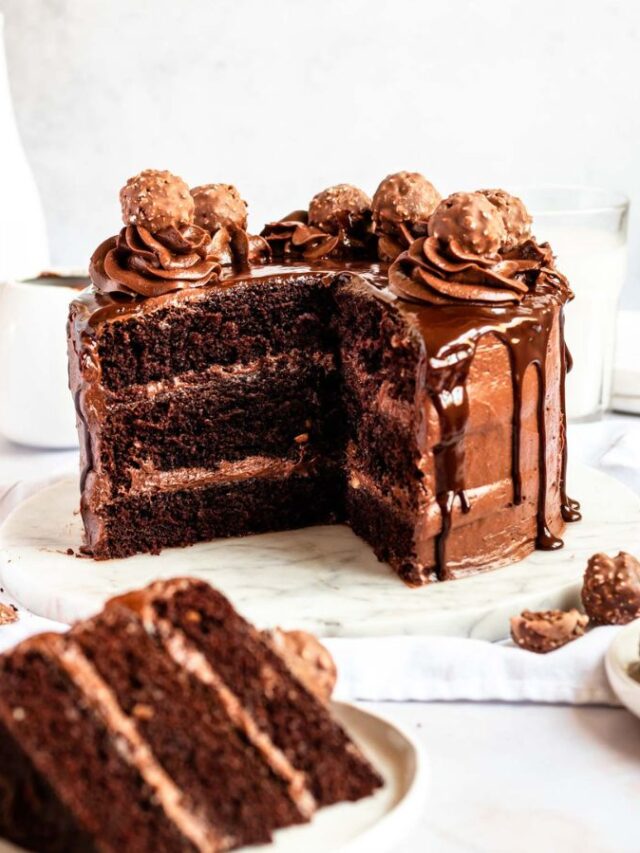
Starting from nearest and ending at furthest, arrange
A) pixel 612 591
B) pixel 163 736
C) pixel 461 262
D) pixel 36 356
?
1. pixel 163 736
2. pixel 612 591
3. pixel 461 262
4. pixel 36 356

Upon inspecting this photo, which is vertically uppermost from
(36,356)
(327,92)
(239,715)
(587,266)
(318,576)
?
(327,92)

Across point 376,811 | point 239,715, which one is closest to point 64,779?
point 239,715

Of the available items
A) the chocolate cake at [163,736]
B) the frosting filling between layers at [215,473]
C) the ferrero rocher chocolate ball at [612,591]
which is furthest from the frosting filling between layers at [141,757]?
the frosting filling between layers at [215,473]

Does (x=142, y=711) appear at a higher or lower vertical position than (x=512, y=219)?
lower

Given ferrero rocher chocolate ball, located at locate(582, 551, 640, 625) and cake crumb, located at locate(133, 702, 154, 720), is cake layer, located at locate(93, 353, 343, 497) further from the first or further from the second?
cake crumb, located at locate(133, 702, 154, 720)

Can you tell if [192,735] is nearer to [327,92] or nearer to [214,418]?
[214,418]

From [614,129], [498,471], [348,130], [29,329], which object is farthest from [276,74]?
[498,471]
